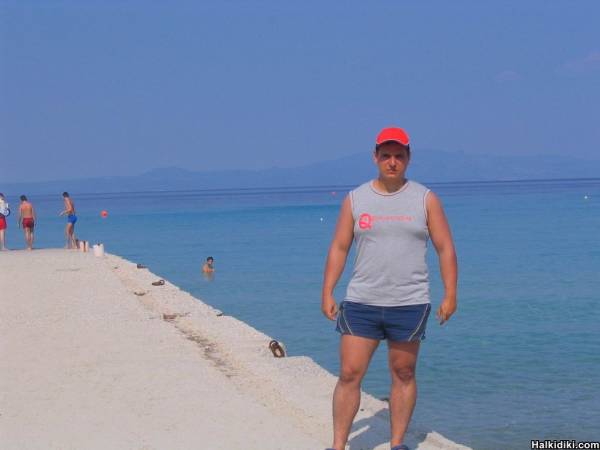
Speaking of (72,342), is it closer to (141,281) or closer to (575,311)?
(141,281)

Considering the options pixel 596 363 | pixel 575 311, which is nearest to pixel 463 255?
pixel 575 311

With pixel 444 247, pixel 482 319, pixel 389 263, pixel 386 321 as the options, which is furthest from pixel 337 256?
pixel 482 319

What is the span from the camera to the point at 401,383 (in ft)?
18.1

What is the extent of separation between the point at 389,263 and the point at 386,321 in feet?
1.05

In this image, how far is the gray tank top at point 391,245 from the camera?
205 inches

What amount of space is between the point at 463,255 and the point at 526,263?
11.4 ft

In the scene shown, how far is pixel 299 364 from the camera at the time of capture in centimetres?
867

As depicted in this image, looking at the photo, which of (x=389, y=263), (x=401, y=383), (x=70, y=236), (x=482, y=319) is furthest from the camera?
(x=70, y=236)

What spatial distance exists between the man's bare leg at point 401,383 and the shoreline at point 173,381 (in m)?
0.46


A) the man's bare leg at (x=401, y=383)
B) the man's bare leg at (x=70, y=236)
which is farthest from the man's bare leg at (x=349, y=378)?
the man's bare leg at (x=70, y=236)

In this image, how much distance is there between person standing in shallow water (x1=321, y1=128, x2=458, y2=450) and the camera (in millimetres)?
5227

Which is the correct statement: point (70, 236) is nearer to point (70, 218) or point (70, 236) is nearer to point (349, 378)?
point (70, 218)

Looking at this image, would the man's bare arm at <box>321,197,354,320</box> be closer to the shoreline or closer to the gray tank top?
the gray tank top

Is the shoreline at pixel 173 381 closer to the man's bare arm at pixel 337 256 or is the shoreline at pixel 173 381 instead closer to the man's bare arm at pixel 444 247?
the man's bare arm at pixel 337 256
